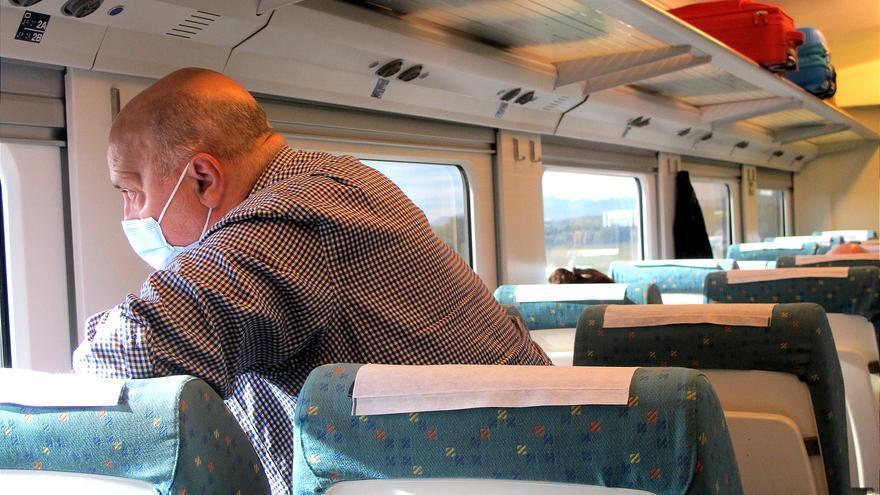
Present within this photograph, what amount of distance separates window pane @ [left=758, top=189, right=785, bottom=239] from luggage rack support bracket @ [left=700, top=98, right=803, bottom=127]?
3.59 meters

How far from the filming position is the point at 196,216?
146 centimetres

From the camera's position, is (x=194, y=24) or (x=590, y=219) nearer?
(x=194, y=24)

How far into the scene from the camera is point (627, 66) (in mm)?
3684

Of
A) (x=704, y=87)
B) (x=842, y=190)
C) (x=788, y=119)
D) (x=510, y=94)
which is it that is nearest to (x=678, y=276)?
(x=510, y=94)

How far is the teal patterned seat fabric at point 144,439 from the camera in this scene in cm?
84

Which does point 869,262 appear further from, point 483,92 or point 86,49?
point 86,49

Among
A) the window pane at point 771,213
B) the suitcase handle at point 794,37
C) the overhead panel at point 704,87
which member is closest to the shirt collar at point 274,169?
the overhead panel at point 704,87

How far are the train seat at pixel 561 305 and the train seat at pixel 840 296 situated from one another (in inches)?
12.5

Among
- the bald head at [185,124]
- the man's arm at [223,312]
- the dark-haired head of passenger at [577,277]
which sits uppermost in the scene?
the bald head at [185,124]

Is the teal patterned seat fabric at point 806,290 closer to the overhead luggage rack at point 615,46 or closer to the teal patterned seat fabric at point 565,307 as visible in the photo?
the teal patterned seat fabric at point 565,307

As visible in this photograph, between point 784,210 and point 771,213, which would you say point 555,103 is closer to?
point 771,213

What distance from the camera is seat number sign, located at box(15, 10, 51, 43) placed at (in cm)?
190

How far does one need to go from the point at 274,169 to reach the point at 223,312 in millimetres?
379

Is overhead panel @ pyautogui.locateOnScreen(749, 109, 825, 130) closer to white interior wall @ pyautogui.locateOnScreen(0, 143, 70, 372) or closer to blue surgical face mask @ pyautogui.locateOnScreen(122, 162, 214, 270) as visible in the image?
white interior wall @ pyautogui.locateOnScreen(0, 143, 70, 372)
